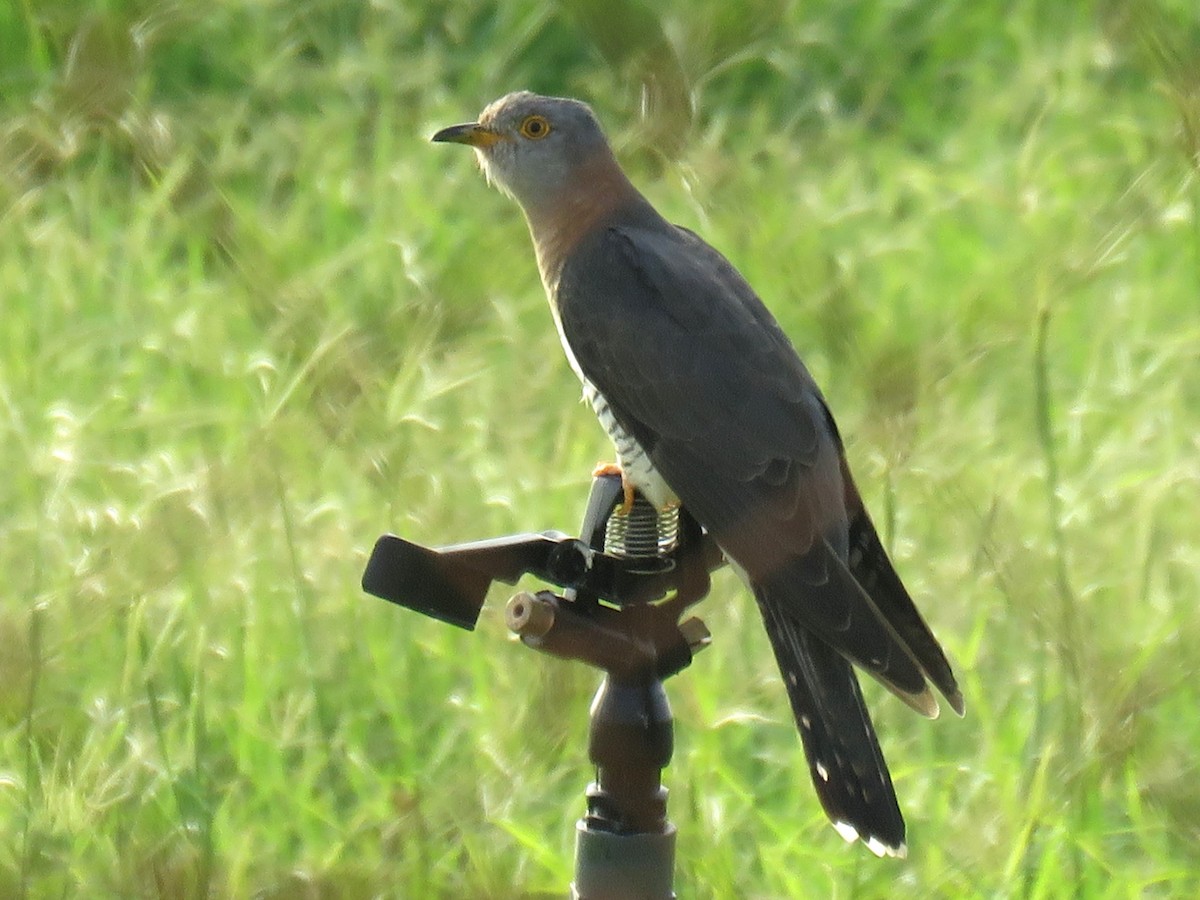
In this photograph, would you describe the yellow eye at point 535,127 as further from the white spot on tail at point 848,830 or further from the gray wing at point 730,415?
the white spot on tail at point 848,830

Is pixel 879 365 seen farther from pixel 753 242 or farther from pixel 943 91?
pixel 943 91

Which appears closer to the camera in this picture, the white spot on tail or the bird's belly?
the white spot on tail

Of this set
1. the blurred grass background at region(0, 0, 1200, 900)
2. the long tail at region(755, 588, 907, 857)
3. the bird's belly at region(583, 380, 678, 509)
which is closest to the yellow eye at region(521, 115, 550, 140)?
the blurred grass background at region(0, 0, 1200, 900)

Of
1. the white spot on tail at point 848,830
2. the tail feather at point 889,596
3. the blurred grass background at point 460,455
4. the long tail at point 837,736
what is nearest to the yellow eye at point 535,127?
the blurred grass background at point 460,455

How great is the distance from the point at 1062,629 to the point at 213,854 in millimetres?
1268

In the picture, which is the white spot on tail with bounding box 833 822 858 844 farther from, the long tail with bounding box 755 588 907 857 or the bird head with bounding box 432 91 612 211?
the bird head with bounding box 432 91 612 211

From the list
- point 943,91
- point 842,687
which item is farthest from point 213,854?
point 943,91

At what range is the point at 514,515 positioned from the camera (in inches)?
136

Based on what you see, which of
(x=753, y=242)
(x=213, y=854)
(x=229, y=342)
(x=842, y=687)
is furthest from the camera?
(x=229, y=342)

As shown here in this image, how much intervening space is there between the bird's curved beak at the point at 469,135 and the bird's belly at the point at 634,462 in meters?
0.53

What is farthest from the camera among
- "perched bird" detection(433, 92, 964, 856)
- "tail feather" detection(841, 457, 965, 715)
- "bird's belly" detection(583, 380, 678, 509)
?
→ "bird's belly" detection(583, 380, 678, 509)

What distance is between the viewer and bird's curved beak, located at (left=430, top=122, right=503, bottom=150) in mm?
3105

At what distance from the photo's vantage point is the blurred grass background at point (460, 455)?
2.02 meters

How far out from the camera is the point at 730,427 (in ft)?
8.77
